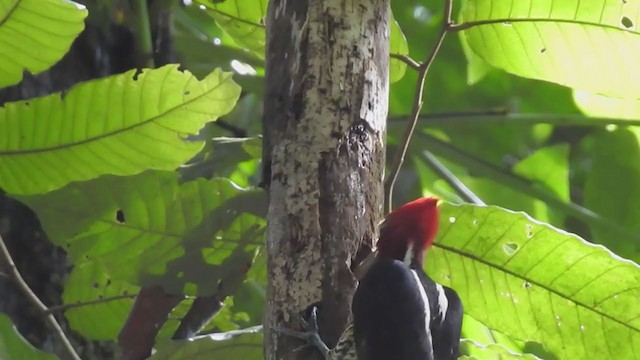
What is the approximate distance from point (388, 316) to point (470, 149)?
4.43 feet

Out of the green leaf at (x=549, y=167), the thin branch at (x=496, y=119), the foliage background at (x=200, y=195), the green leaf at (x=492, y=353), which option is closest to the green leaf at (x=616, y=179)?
the green leaf at (x=549, y=167)

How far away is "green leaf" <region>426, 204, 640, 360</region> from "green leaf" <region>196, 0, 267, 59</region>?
477 mm

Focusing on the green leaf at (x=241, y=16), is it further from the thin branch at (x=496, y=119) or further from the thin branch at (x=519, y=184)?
the thin branch at (x=519, y=184)

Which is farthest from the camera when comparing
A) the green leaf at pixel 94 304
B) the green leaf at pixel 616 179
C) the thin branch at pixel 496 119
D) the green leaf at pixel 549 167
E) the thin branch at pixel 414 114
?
the green leaf at pixel 549 167

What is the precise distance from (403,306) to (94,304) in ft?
1.98

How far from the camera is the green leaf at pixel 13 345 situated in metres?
1.62

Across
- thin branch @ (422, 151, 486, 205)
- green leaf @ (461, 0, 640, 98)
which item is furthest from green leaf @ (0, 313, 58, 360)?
thin branch @ (422, 151, 486, 205)

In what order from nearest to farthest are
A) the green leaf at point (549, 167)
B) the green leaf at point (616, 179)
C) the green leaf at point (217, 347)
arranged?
the green leaf at point (217, 347), the green leaf at point (616, 179), the green leaf at point (549, 167)

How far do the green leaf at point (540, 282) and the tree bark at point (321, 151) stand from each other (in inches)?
8.7

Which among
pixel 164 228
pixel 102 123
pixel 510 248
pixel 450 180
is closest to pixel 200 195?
pixel 164 228

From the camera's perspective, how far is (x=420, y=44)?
108 inches

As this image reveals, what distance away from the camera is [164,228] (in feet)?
5.80

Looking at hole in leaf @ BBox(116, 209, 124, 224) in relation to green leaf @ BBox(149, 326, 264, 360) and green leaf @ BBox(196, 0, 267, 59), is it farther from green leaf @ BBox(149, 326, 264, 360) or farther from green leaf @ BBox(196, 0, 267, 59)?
green leaf @ BBox(196, 0, 267, 59)

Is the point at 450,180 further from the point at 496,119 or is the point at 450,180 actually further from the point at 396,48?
the point at 396,48
